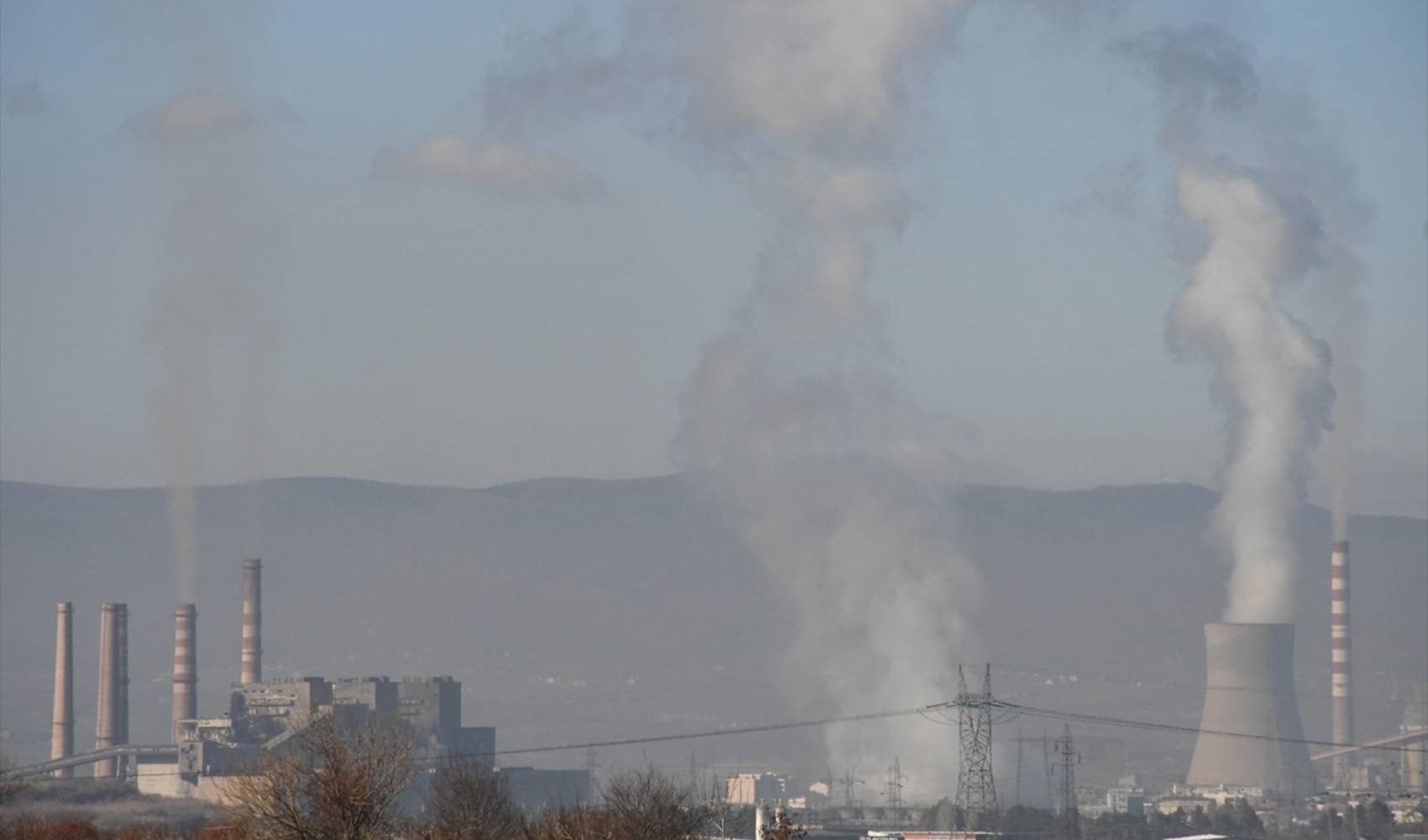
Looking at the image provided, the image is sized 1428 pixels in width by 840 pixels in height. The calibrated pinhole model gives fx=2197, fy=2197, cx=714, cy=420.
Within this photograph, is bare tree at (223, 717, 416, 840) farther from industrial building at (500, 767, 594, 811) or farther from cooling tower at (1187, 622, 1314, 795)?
industrial building at (500, 767, 594, 811)

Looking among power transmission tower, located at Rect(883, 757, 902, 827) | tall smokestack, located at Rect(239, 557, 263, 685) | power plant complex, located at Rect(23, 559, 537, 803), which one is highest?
tall smokestack, located at Rect(239, 557, 263, 685)

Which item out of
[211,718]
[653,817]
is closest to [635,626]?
[211,718]

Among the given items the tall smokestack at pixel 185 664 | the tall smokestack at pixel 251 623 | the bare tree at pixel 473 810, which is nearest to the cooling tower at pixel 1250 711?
the bare tree at pixel 473 810

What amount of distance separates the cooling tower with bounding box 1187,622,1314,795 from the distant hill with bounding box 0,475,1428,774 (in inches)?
2122

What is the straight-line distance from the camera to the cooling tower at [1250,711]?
200 ft

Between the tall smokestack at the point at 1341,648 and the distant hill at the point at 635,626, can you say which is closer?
the tall smokestack at the point at 1341,648

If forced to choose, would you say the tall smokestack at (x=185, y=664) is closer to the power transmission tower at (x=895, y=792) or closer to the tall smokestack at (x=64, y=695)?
the tall smokestack at (x=64, y=695)

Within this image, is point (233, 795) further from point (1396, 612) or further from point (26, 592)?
point (26, 592)

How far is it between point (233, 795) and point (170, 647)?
154m

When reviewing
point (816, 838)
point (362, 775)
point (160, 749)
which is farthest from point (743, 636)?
point (362, 775)

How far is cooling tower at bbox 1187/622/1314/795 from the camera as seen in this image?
60.8 meters

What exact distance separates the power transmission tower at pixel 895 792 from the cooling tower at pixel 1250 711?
8951 mm

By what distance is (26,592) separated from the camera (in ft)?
616

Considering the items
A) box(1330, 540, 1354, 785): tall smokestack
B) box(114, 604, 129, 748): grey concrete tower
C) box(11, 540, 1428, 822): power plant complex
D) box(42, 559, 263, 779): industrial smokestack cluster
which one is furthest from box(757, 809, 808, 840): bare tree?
box(1330, 540, 1354, 785): tall smokestack
